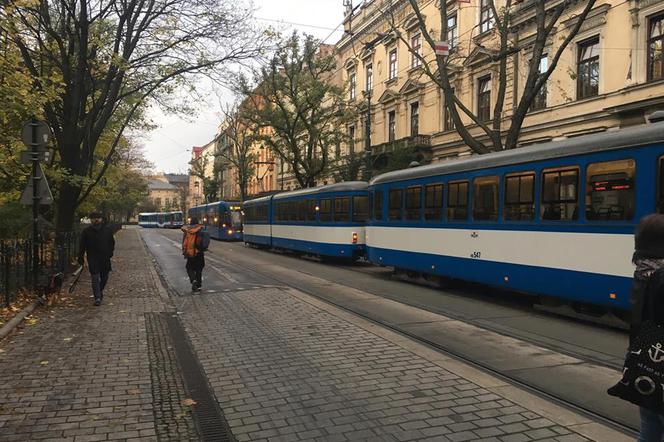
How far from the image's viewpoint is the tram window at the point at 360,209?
18.9m

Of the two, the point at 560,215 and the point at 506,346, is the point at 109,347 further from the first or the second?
the point at 560,215

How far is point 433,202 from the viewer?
12805 millimetres

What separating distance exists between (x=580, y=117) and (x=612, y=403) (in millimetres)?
19616

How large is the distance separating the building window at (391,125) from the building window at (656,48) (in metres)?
19.4

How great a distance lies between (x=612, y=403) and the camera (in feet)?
16.3

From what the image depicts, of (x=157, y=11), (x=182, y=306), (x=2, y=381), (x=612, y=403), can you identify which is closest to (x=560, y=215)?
(x=612, y=403)

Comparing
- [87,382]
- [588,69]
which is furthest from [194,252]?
[588,69]

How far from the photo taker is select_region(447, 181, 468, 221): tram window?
1160 cm

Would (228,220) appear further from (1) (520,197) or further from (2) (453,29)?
(1) (520,197)

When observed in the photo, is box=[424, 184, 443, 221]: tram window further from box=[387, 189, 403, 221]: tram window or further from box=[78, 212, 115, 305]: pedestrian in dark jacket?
box=[78, 212, 115, 305]: pedestrian in dark jacket

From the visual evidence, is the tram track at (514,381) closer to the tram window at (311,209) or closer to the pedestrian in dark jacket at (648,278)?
the pedestrian in dark jacket at (648,278)

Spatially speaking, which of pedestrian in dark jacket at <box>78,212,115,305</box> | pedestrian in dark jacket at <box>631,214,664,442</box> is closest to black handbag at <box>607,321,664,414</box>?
pedestrian in dark jacket at <box>631,214,664,442</box>

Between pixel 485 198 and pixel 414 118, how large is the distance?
992 inches

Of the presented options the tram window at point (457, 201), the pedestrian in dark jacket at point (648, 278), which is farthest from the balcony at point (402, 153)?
the pedestrian in dark jacket at point (648, 278)
